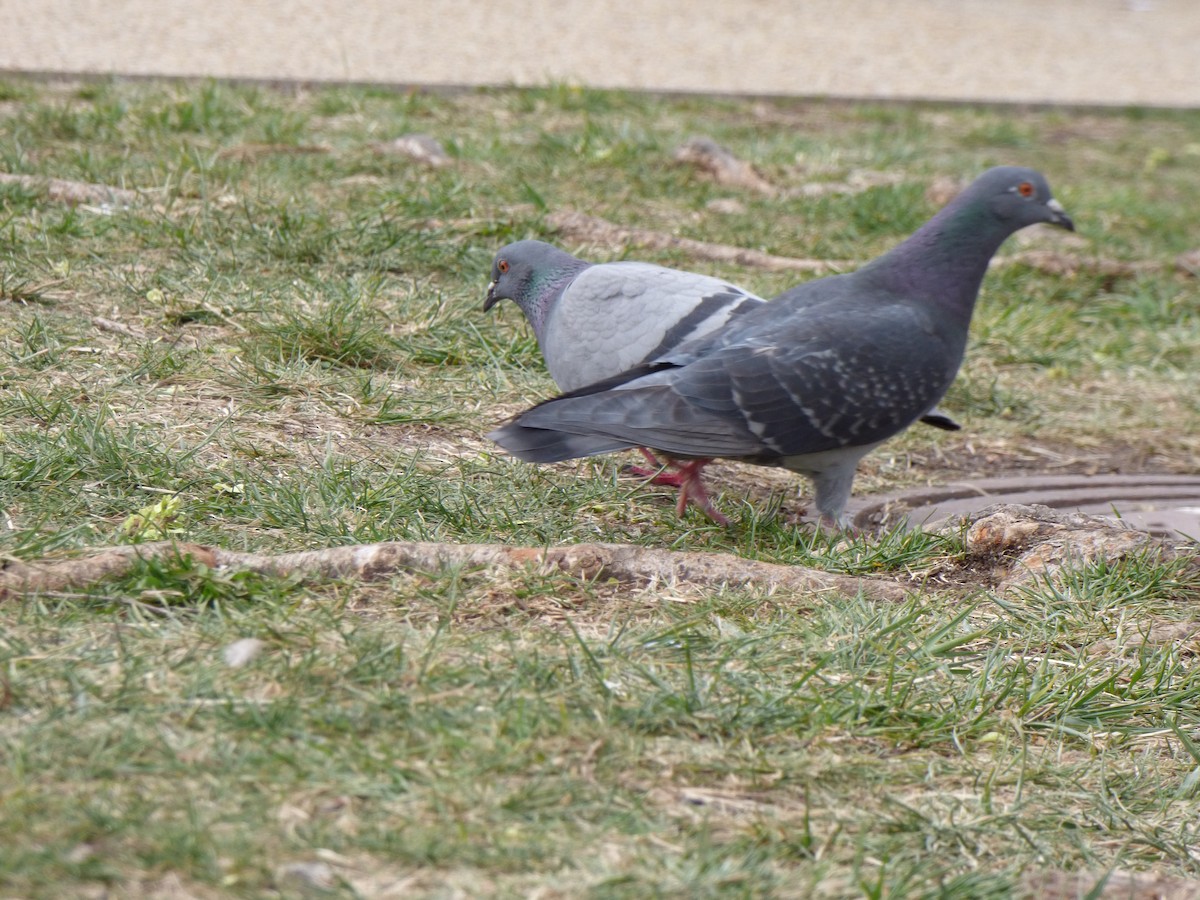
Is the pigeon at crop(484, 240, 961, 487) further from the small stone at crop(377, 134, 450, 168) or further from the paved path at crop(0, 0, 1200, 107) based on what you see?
the paved path at crop(0, 0, 1200, 107)

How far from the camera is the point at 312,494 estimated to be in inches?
130

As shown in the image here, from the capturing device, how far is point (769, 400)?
3.46 meters

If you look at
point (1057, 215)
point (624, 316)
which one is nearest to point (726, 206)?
point (1057, 215)

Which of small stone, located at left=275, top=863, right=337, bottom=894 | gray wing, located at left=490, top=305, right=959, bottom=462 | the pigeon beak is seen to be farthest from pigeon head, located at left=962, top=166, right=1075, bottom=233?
small stone, located at left=275, top=863, right=337, bottom=894

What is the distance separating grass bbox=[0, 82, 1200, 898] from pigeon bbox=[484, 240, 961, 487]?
0.27 m

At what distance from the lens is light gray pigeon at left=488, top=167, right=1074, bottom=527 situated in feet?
11.1

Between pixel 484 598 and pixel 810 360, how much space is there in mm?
1149

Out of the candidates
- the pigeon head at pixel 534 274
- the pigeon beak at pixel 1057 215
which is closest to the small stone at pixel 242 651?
the pigeon head at pixel 534 274

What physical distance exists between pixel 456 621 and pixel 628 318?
136cm

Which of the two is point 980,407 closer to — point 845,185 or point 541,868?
point 845,185

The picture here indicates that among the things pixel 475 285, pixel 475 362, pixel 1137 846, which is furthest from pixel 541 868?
pixel 475 285

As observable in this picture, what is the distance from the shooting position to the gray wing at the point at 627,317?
3.79 meters

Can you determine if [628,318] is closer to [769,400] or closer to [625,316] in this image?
[625,316]

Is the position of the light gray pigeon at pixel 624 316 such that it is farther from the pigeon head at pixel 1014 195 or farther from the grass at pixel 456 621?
the pigeon head at pixel 1014 195
